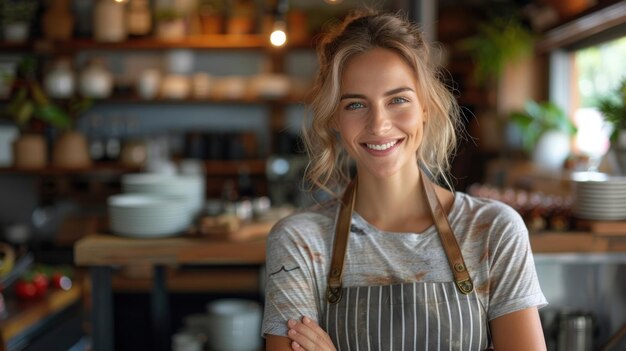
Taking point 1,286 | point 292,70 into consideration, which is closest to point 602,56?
point 292,70

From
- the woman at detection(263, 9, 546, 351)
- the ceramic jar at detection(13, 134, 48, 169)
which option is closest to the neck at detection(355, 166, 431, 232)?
the woman at detection(263, 9, 546, 351)

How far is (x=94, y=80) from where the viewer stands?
563 centimetres

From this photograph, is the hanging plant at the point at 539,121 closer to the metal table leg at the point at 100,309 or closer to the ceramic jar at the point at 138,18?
the ceramic jar at the point at 138,18

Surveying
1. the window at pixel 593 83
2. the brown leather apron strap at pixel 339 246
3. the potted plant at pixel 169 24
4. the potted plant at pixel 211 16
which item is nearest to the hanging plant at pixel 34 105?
the potted plant at pixel 169 24

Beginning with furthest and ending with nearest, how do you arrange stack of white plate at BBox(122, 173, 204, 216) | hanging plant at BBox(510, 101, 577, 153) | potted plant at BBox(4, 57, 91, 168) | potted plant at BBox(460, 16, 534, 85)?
1. potted plant at BBox(4, 57, 91, 168)
2. potted plant at BBox(460, 16, 534, 85)
3. hanging plant at BBox(510, 101, 577, 153)
4. stack of white plate at BBox(122, 173, 204, 216)

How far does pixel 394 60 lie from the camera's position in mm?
1751

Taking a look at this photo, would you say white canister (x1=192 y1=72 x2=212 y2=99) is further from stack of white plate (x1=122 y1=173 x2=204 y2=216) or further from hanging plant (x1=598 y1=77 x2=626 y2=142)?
hanging plant (x1=598 y1=77 x2=626 y2=142)

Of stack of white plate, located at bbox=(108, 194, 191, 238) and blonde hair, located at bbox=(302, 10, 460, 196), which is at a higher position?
blonde hair, located at bbox=(302, 10, 460, 196)

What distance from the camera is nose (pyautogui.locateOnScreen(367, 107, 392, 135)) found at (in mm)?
1700

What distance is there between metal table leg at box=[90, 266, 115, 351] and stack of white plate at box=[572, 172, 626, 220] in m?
1.79

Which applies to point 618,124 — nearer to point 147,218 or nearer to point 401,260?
point 401,260

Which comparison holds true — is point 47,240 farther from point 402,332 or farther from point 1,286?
point 402,332

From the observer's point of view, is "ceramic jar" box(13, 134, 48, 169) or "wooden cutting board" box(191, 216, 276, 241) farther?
"ceramic jar" box(13, 134, 48, 169)

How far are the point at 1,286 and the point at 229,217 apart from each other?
135cm
